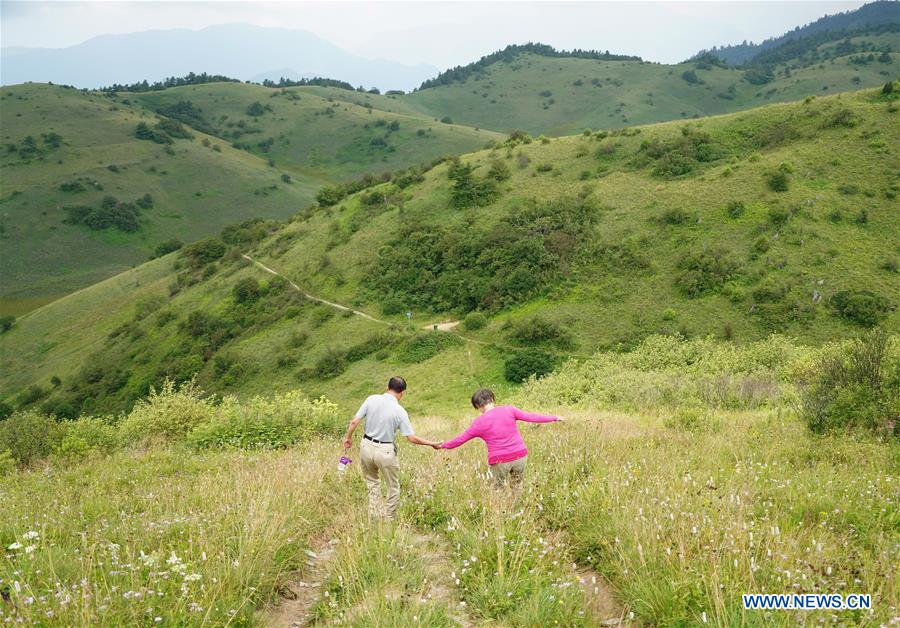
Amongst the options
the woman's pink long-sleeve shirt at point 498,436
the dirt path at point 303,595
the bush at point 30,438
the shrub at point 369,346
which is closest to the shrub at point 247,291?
the shrub at point 369,346

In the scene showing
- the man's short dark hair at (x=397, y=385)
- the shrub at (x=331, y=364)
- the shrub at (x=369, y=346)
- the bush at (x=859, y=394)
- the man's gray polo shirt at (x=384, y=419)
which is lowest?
the shrub at (x=331, y=364)

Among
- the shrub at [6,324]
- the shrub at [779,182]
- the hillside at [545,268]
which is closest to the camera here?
the hillside at [545,268]

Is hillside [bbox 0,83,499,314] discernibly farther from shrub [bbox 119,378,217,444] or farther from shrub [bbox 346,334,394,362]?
shrub [bbox 119,378,217,444]

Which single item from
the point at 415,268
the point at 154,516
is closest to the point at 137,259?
the point at 415,268

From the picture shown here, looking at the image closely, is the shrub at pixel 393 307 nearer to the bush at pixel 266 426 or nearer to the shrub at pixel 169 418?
the shrub at pixel 169 418

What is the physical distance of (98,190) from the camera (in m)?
124

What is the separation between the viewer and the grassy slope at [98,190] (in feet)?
354

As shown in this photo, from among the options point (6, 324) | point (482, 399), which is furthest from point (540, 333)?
point (6, 324)

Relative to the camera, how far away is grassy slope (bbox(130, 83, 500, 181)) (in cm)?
15750

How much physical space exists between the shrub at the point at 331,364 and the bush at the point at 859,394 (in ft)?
118

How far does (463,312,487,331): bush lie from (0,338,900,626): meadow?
33.9 meters

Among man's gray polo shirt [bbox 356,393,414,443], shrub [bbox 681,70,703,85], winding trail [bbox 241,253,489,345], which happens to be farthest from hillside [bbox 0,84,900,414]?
shrub [bbox 681,70,703,85]

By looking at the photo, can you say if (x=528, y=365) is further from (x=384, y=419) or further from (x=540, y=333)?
(x=384, y=419)

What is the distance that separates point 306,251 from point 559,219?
31.6 metres
